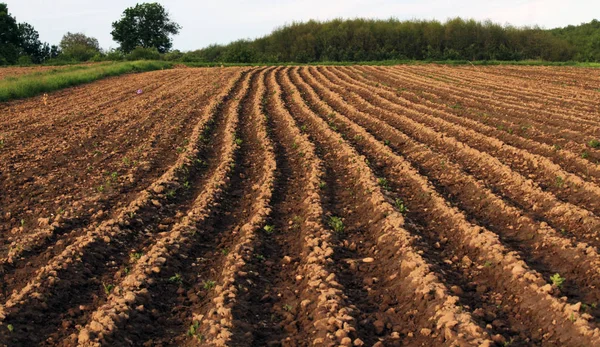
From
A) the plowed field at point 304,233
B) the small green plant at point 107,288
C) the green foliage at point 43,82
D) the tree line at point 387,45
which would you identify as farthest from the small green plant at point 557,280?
the tree line at point 387,45

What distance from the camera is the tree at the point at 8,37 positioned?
205 ft

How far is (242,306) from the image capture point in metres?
4.84

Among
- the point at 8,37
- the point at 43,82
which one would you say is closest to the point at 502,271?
the point at 43,82

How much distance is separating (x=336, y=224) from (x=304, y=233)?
18.3 inches

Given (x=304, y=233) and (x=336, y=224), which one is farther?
(x=336, y=224)

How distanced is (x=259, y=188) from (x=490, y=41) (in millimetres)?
54824

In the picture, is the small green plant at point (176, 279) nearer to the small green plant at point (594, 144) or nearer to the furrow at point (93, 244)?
the furrow at point (93, 244)

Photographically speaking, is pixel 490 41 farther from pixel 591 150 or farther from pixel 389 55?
pixel 591 150

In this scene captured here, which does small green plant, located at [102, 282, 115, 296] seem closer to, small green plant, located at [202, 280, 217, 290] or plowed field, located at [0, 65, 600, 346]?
plowed field, located at [0, 65, 600, 346]

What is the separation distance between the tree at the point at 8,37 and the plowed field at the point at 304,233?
5767cm

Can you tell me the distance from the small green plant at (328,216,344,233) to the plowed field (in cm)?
3

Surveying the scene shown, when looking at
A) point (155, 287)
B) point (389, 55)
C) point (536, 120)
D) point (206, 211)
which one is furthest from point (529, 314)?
point (389, 55)

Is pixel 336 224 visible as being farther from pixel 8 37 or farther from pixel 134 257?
pixel 8 37

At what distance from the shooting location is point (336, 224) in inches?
264
